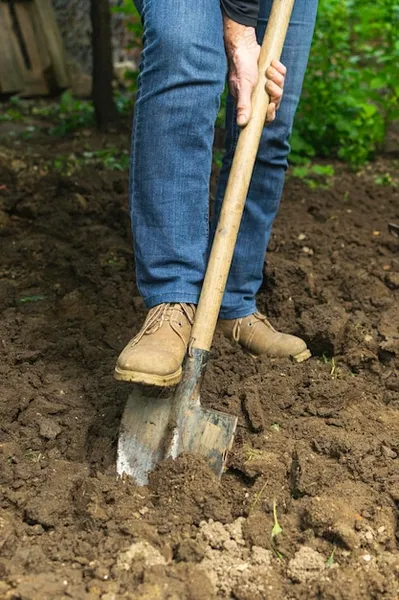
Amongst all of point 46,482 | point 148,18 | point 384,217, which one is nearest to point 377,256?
point 384,217

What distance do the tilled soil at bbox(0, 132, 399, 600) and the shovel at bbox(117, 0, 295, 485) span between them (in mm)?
76

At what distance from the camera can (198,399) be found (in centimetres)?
224

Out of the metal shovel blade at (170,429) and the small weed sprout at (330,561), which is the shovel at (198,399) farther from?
the small weed sprout at (330,561)

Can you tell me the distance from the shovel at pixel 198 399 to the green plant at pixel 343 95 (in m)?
2.87

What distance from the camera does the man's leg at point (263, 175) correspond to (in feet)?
8.38

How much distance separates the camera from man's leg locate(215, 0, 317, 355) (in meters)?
2.55

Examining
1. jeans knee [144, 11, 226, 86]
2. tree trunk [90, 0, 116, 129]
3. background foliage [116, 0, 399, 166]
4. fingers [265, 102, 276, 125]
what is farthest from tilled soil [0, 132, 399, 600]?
tree trunk [90, 0, 116, 129]

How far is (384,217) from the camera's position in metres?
4.29

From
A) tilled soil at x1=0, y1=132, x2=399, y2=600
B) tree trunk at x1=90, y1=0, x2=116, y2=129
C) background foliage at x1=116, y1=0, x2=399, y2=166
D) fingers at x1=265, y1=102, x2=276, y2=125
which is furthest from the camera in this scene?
tree trunk at x1=90, y1=0, x2=116, y2=129

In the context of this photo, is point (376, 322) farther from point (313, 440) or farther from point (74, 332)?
point (74, 332)

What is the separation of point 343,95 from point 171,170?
3331 millimetres

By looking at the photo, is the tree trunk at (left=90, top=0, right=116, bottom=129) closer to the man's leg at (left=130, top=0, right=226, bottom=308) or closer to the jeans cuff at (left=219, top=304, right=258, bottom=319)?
the jeans cuff at (left=219, top=304, right=258, bottom=319)

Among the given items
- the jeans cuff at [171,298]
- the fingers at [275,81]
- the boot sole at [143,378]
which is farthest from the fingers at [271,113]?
the boot sole at [143,378]

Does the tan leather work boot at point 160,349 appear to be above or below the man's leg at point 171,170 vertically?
below
